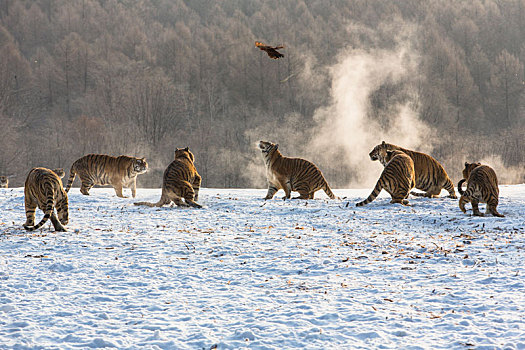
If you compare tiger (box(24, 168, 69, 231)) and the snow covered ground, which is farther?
tiger (box(24, 168, 69, 231))

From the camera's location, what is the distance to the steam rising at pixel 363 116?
53.6m

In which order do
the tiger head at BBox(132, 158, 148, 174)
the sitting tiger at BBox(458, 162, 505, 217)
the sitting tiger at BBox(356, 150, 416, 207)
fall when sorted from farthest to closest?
the tiger head at BBox(132, 158, 148, 174) → the sitting tiger at BBox(356, 150, 416, 207) → the sitting tiger at BBox(458, 162, 505, 217)

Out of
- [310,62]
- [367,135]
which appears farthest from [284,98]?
[367,135]

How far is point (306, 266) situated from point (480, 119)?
2623 inches

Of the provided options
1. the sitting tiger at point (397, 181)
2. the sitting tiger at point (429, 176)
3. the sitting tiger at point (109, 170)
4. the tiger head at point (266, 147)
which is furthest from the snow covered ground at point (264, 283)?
the sitting tiger at point (109, 170)

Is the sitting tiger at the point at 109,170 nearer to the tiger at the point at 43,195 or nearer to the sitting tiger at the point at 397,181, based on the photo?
the tiger at the point at 43,195

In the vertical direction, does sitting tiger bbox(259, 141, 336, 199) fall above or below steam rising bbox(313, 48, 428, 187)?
below

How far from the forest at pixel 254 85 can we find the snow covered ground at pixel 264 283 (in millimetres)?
34801

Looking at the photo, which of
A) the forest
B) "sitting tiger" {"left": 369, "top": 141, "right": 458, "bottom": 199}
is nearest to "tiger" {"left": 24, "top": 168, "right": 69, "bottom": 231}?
"sitting tiger" {"left": 369, "top": 141, "right": 458, "bottom": 199}

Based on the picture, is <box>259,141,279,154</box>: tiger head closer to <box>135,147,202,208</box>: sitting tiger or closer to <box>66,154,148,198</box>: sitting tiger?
<box>135,147,202,208</box>: sitting tiger

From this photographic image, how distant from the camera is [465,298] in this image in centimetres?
524

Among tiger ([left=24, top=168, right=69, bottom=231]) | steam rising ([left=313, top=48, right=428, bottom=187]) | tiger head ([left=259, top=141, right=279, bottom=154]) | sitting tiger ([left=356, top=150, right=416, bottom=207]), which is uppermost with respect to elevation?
steam rising ([left=313, top=48, right=428, bottom=187])

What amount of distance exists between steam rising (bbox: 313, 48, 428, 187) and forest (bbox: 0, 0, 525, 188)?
212 mm

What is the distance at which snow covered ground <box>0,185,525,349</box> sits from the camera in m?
4.35
